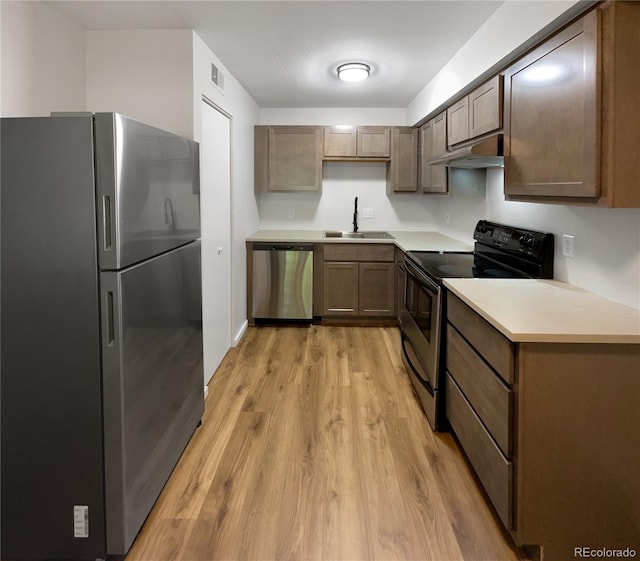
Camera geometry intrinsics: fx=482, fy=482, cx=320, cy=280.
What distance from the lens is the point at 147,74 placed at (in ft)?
9.43

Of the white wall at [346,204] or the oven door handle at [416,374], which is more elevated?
the white wall at [346,204]

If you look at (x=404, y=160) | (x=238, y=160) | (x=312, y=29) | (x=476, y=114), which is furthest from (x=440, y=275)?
(x=404, y=160)

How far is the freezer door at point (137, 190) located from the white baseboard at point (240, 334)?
2072 millimetres

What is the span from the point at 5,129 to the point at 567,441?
7.12 ft

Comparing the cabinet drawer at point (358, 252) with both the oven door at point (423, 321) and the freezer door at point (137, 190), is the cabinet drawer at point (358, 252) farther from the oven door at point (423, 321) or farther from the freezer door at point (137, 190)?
the freezer door at point (137, 190)

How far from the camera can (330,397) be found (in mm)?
3252

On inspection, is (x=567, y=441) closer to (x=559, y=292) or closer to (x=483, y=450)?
(x=483, y=450)

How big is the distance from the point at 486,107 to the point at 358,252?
2371 mm

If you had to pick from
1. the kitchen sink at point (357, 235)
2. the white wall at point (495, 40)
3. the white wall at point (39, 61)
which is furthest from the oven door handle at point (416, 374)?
the white wall at point (39, 61)

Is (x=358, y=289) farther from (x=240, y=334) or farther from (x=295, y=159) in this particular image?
(x=295, y=159)

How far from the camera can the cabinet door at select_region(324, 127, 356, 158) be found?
17.0 feet

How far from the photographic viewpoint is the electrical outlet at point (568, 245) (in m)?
2.40

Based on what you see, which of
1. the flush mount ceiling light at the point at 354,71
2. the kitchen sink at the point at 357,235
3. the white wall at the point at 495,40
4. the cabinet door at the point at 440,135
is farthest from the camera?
the kitchen sink at the point at 357,235

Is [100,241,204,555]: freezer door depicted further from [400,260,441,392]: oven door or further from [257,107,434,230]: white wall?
[257,107,434,230]: white wall
